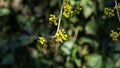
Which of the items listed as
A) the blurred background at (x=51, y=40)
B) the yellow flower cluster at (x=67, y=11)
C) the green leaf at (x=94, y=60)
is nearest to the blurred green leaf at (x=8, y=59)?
the blurred background at (x=51, y=40)

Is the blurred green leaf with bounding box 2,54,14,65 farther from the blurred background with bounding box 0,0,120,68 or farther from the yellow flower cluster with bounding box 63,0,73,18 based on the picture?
the yellow flower cluster with bounding box 63,0,73,18

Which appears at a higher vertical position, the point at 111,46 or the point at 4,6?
the point at 4,6

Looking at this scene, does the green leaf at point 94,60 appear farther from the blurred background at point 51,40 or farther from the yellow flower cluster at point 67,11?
the yellow flower cluster at point 67,11

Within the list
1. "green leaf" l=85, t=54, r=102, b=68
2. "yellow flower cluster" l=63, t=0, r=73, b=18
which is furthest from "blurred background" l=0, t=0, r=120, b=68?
"yellow flower cluster" l=63, t=0, r=73, b=18

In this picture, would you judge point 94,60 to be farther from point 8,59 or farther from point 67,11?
point 67,11

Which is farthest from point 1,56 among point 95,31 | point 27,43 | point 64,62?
point 95,31

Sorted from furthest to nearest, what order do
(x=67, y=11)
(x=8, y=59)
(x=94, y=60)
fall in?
(x=8, y=59) → (x=94, y=60) → (x=67, y=11)

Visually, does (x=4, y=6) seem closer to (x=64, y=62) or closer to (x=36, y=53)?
(x=36, y=53)

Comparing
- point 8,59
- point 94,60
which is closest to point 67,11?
point 94,60
